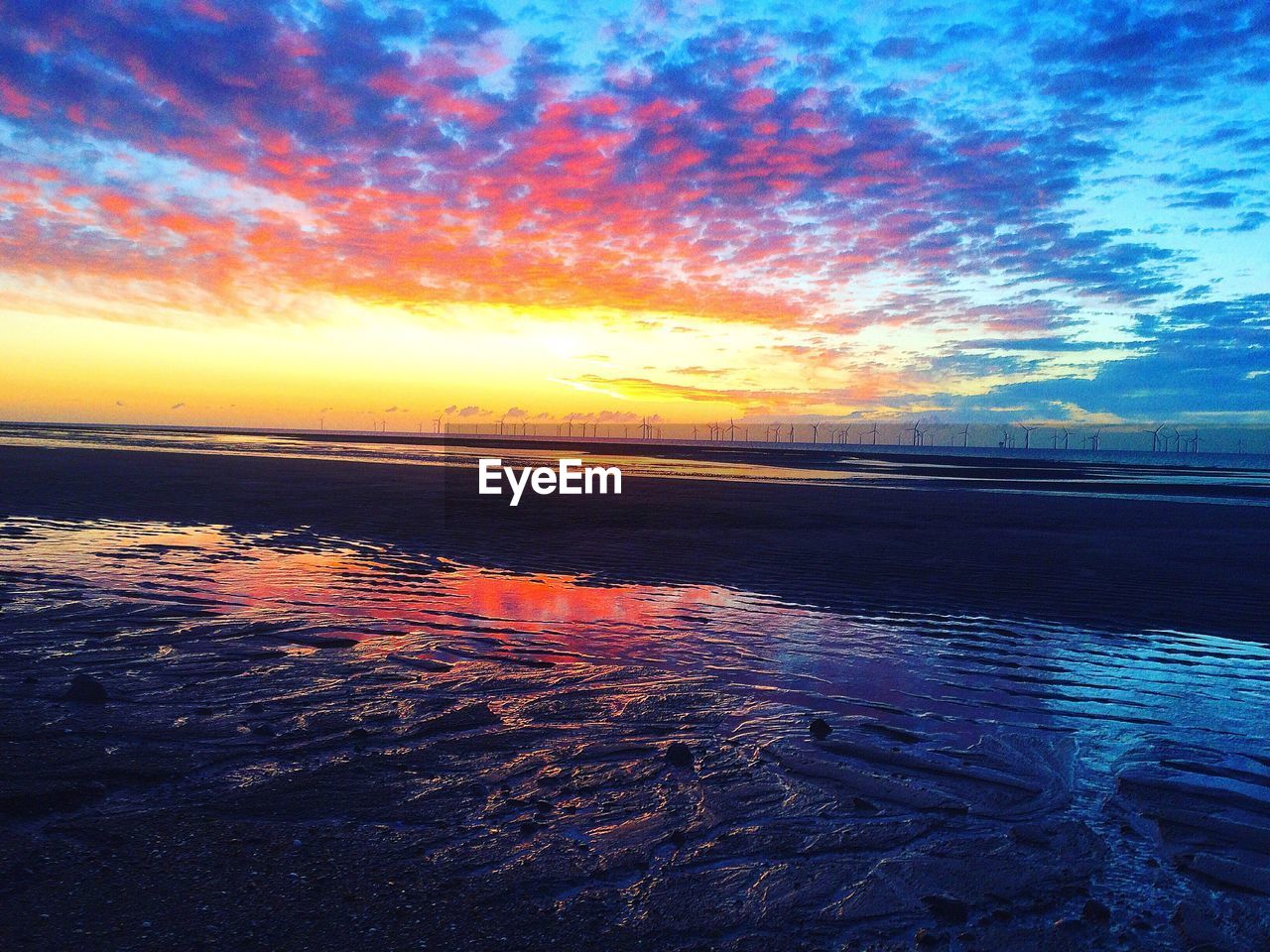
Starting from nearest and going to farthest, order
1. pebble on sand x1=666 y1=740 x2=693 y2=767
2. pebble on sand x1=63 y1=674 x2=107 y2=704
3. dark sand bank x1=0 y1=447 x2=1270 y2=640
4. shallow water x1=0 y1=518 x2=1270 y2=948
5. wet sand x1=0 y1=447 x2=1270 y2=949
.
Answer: wet sand x1=0 y1=447 x2=1270 y2=949, shallow water x1=0 y1=518 x2=1270 y2=948, pebble on sand x1=666 y1=740 x2=693 y2=767, pebble on sand x1=63 y1=674 x2=107 y2=704, dark sand bank x1=0 y1=447 x2=1270 y2=640

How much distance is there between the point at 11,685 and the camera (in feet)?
25.6

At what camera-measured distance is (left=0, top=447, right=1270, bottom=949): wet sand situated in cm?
441

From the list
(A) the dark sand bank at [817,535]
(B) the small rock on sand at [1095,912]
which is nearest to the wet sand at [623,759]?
(B) the small rock on sand at [1095,912]

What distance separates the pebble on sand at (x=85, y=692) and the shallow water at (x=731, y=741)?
0.30 meters

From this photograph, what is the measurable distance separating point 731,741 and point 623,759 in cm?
111

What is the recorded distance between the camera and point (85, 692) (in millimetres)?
7473

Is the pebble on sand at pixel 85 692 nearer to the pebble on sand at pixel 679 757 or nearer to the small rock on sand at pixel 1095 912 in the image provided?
the pebble on sand at pixel 679 757

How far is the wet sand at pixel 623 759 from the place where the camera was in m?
4.41

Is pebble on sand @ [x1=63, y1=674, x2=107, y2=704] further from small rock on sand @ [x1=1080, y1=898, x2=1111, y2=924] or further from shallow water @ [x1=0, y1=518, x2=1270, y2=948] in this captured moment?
small rock on sand @ [x1=1080, y1=898, x2=1111, y2=924]

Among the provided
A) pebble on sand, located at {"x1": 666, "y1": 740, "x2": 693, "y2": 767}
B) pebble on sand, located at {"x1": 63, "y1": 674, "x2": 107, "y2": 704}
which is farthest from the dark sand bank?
pebble on sand, located at {"x1": 63, "y1": 674, "x2": 107, "y2": 704}

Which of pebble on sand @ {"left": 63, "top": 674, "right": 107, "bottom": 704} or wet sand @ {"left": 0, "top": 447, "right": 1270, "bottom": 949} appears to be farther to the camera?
pebble on sand @ {"left": 63, "top": 674, "right": 107, "bottom": 704}

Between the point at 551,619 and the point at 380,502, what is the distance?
64.4 feet

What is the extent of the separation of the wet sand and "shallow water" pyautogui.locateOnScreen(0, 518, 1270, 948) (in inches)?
1.4

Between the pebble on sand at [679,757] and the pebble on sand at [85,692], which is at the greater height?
the pebble on sand at [85,692]
